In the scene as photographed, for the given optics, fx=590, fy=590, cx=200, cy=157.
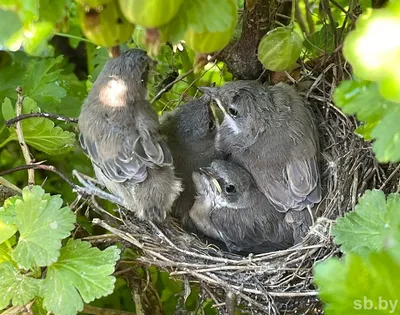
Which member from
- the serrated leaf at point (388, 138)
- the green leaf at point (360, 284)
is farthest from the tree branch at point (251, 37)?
the green leaf at point (360, 284)

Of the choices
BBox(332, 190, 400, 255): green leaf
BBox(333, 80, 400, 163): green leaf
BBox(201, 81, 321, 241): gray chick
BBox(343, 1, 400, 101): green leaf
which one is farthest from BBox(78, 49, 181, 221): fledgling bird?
BBox(343, 1, 400, 101): green leaf

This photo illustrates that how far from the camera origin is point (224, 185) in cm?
167

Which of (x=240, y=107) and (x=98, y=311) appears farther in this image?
(x=240, y=107)

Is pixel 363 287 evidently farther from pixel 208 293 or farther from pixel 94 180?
pixel 94 180

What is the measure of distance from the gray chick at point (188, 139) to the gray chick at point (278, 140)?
0.08 m

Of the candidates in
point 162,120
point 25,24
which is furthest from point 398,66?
point 162,120

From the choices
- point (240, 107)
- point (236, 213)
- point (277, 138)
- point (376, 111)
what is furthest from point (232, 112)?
point (376, 111)

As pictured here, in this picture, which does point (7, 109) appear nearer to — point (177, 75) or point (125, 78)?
point (125, 78)

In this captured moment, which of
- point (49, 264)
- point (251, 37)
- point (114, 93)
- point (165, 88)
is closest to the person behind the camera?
point (49, 264)

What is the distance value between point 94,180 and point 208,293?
46 cm

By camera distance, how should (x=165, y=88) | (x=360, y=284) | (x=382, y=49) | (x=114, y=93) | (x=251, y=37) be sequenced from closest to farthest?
(x=382, y=49) → (x=360, y=284) → (x=251, y=37) → (x=114, y=93) → (x=165, y=88)

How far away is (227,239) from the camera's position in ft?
5.61

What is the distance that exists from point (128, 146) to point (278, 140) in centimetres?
42

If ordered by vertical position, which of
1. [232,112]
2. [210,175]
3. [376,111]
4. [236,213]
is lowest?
[236,213]
